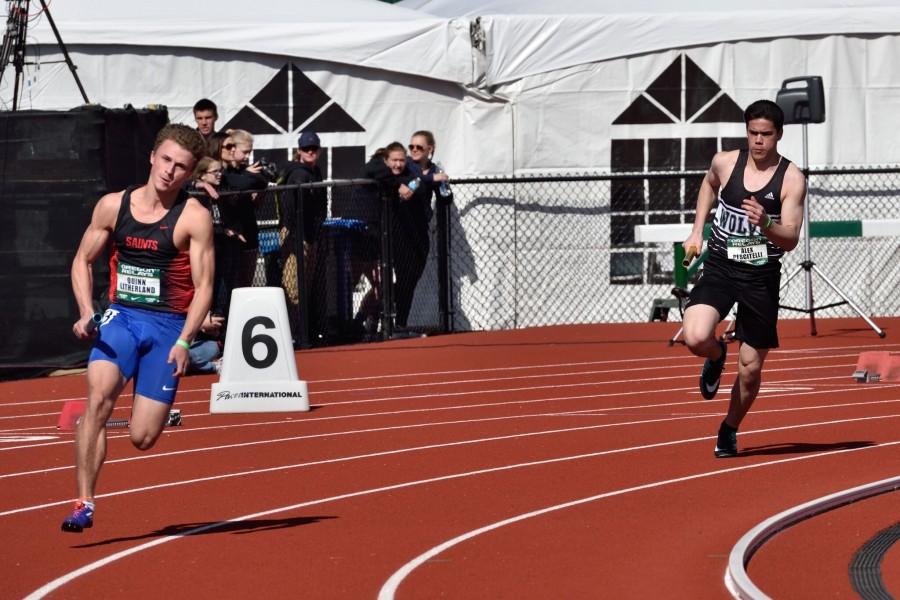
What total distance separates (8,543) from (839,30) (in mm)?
13288

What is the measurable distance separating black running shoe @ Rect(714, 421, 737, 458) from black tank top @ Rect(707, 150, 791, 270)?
948 mm

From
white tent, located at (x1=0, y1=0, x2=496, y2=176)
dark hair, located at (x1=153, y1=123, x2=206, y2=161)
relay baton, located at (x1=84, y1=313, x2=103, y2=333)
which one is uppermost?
white tent, located at (x1=0, y1=0, x2=496, y2=176)

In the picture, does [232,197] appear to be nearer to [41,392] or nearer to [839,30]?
[41,392]

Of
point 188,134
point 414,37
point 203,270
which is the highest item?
point 414,37

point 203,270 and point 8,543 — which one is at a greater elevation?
point 203,270

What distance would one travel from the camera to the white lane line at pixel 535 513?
7.04 meters

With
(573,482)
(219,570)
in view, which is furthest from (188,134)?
(573,482)

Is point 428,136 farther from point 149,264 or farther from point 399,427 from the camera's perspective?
point 149,264

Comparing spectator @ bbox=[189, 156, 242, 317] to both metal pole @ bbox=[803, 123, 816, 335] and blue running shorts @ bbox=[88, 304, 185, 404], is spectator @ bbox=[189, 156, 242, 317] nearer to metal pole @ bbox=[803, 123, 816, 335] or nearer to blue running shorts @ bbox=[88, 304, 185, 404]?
metal pole @ bbox=[803, 123, 816, 335]

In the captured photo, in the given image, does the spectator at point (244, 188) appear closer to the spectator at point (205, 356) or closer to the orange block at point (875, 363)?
Result: the spectator at point (205, 356)

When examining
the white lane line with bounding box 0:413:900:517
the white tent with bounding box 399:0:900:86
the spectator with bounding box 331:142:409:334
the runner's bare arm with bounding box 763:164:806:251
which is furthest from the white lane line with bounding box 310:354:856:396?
the runner's bare arm with bounding box 763:164:806:251

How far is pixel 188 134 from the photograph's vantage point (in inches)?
318

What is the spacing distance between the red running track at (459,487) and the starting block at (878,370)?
162 millimetres

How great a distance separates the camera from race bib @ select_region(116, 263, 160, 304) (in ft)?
26.7
